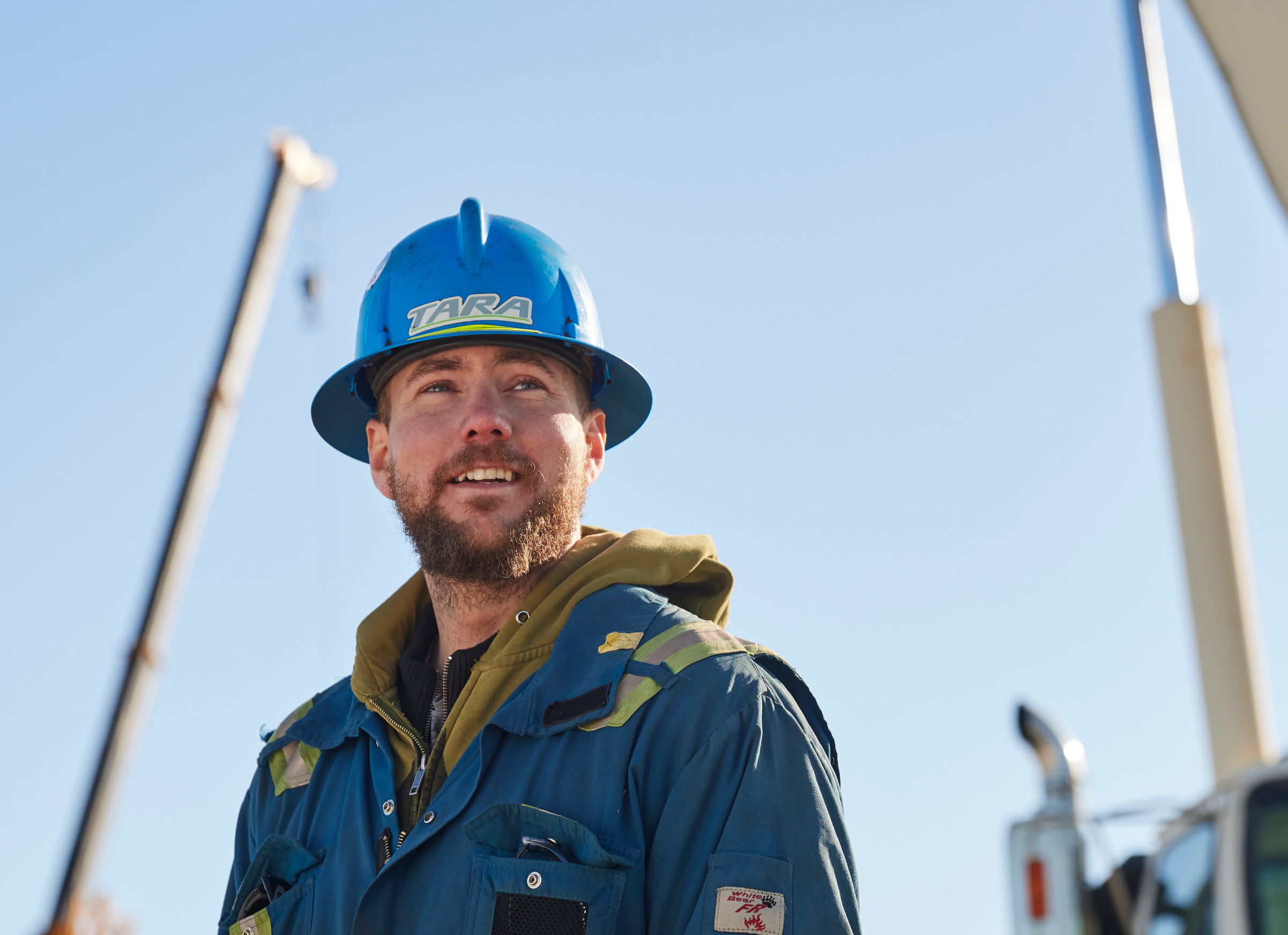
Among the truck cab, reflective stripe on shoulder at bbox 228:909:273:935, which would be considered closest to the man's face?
reflective stripe on shoulder at bbox 228:909:273:935

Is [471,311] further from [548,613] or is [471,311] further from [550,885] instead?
[550,885]

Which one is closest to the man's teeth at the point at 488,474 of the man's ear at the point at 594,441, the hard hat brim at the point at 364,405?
the man's ear at the point at 594,441

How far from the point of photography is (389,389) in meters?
4.53

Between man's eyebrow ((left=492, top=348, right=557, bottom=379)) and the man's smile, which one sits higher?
man's eyebrow ((left=492, top=348, right=557, bottom=379))

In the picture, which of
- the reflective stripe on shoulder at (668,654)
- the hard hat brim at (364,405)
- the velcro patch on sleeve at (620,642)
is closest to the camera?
the reflective stripe on shoulder at (668,654)

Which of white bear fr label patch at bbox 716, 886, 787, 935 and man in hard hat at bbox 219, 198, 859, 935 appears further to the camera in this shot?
man in hard hat at bbox 219, 198, 859, 935

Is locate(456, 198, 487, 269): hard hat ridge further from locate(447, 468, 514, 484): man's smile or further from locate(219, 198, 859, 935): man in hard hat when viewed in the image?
locate(447, 468, 514, 484): man's smile

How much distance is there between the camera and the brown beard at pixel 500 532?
160 inches

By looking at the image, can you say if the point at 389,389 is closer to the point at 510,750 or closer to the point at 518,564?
the point at 518,564

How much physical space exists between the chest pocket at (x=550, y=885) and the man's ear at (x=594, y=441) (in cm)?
145

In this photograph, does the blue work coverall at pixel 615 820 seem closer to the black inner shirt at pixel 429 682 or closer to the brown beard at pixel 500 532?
the black inner shirt at pixel 429 682

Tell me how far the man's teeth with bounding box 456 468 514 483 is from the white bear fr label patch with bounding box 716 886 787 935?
4.69 feet

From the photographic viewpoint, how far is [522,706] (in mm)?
3572

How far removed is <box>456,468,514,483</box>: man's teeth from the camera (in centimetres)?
409
